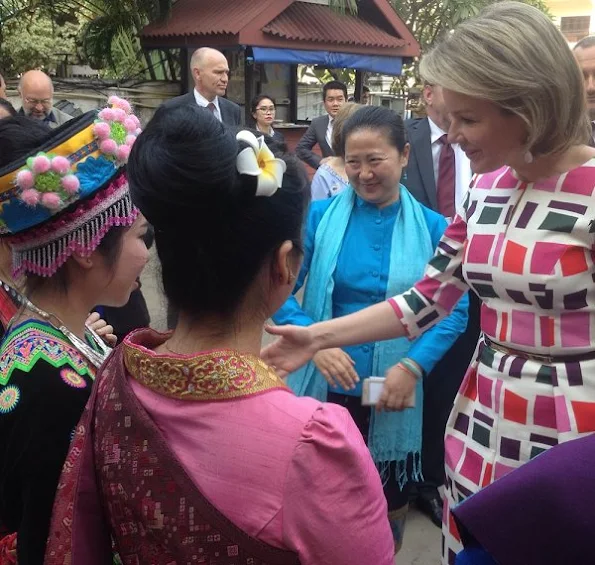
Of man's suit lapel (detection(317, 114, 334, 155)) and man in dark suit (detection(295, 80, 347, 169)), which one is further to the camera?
man's suit lapel (detection(317, 114, 334, 155))

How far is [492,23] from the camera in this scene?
66.5 inches

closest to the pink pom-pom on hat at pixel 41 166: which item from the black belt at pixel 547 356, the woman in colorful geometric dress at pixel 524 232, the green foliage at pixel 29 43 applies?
the woman in colorful geometric dress at pixel 524 232

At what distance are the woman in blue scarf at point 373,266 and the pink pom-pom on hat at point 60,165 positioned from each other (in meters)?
1.23

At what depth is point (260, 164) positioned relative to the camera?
1137mm

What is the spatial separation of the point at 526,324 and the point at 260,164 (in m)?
0.88

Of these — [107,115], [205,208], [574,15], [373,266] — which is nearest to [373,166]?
[373,266]

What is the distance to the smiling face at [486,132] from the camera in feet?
5.52

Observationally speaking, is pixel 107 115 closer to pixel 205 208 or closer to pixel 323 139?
pixel 205 208

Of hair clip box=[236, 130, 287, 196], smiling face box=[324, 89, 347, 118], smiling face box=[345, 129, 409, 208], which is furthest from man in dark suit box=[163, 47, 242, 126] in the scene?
hair clip box=[236, 130, 287, 196]

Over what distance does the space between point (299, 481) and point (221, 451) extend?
0.13 metres

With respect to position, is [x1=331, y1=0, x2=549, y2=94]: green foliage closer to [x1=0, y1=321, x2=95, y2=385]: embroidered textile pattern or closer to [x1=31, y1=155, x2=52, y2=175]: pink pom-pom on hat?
[x1=31, y1=155, x2=52, y2=175]: pink pom-pom on hat

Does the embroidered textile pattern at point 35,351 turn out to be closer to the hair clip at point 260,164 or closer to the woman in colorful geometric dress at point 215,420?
the woman in colorful geometric dress at point 215,420

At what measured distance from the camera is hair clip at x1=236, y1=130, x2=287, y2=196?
3.60ft

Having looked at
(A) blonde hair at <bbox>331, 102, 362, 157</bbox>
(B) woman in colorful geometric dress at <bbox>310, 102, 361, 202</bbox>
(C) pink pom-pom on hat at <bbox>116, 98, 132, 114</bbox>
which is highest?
(C) pink pom-pom on hat at <bbox>116, 98, 132, 114</bbox>
